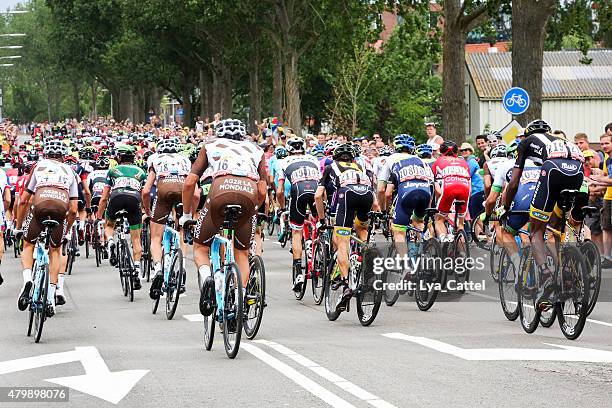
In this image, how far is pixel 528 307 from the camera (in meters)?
12.8

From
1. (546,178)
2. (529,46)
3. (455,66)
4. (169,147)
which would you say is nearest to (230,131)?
(546,178)

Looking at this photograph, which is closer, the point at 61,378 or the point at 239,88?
the point at 61,378

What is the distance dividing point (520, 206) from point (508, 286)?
1.36m

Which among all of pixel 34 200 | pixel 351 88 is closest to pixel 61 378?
pixel 34 200

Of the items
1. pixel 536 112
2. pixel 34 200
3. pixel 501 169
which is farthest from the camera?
pixel 536 112

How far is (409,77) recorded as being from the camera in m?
82.6

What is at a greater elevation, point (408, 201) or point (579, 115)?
point (579, 115)

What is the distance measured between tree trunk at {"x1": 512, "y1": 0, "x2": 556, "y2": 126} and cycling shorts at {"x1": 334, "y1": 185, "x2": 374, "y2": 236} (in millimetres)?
14447

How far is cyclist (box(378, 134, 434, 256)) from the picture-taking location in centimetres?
1600

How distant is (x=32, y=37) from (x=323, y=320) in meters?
154

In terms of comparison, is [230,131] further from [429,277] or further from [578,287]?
[429,277]

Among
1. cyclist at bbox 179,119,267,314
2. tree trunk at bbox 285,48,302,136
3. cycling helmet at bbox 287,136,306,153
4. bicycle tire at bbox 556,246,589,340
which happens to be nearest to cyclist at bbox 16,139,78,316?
cyclist at bbox 179,119,267,314

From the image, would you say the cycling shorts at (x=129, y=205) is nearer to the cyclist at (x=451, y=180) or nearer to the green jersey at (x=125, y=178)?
the green jersey at (x=125, y=178)

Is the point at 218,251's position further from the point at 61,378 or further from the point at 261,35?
the point at 261,35
